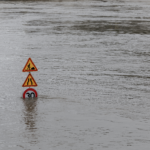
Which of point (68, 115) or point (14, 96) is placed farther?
point (14, 96)

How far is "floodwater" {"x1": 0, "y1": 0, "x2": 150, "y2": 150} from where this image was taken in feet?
27.4

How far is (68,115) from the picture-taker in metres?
9.88

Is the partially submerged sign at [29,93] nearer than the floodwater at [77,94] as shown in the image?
No

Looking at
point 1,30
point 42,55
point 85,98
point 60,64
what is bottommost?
point 85,98

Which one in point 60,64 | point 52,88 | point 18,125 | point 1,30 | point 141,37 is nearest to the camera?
point 18,125

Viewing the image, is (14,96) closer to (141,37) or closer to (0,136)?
(0,136)

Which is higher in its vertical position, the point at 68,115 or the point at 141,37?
the point at 141,37

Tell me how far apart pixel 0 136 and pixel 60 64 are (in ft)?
25.5

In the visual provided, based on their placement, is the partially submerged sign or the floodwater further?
the partially submerged sign

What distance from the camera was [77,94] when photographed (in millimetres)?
11703

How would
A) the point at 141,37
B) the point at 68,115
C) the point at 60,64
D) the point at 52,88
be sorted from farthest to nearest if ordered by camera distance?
the point at 141,37 → the point at 60,64 → the point at 52,88 → the point at 68,115

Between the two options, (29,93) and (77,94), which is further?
(77,94)

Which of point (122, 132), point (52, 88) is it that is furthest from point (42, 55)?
point (122, 132)

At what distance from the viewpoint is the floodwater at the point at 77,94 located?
27.4 ft
